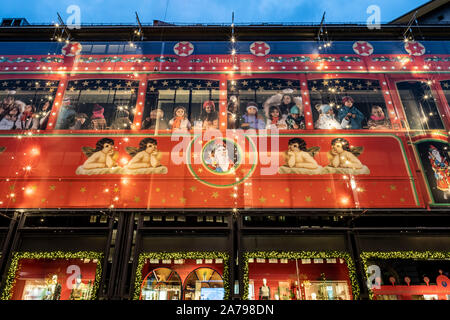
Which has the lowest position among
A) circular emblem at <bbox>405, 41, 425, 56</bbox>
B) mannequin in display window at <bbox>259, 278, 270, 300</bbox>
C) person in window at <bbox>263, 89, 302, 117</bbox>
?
mannequin in display window at <bbox>259, 278, 270, 300</bbox>

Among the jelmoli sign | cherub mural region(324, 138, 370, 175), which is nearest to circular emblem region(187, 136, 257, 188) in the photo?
the jelmoli sign

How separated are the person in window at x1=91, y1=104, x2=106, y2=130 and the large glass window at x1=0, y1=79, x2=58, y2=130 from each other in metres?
1.44

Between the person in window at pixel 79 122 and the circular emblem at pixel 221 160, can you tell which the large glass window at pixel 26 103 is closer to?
the person in window at pixel 79 122

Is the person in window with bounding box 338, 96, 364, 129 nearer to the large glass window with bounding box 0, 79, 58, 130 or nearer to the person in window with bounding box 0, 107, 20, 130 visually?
the large glass window with bounding box 0, 79, 58, 130

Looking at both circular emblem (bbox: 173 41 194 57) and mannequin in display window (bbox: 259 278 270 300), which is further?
circular emblem (bbox: 173 41 194 57)

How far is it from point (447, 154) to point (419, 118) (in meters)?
1.36

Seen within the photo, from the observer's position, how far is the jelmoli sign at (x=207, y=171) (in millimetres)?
7766

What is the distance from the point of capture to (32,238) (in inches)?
307

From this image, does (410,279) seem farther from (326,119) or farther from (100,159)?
(100,159)

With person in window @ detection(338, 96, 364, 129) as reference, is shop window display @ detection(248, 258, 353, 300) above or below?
below

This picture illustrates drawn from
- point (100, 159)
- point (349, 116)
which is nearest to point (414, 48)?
point (349, 116)

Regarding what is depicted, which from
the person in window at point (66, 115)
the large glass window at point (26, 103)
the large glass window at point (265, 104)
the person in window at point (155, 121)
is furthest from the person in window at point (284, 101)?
the large glass window at point (26, 103)

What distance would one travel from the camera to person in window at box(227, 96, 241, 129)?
28.7 ft
